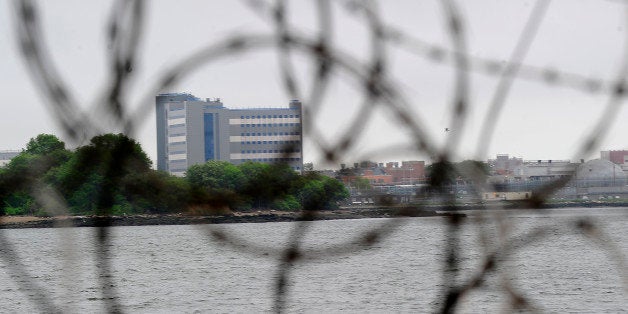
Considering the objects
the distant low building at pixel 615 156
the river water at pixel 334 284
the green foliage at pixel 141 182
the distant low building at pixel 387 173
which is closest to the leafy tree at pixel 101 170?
the green foliage at pixel 141 182

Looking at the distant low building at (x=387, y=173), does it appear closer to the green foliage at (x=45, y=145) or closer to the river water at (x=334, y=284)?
the green foliage at (x=45, y=145)

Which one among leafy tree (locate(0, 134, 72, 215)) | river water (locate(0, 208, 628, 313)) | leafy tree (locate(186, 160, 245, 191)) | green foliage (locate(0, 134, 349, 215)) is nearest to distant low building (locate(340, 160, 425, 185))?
green foliage (locate(0, 134, 349, 215))

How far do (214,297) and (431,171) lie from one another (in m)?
46.5

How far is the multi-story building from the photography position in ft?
4.33

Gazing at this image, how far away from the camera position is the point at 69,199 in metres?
1.28

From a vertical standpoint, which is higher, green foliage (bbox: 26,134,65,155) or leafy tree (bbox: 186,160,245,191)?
green foliage (bbox: 26,134,65,155)

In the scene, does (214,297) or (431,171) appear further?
(214,297)

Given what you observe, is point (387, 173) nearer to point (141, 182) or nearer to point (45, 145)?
point (141, 182)

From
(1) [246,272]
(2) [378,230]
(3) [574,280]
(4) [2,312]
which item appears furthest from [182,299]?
(2) [378,230]

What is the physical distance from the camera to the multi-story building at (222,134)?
1320mm

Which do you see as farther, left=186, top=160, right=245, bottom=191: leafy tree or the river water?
the river water

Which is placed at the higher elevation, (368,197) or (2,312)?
(368,197)

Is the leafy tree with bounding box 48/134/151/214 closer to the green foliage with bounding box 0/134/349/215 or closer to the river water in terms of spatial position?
the green foliage with bounding box 0/134/349/215

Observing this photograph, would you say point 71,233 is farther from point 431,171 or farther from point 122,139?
point 431,171
